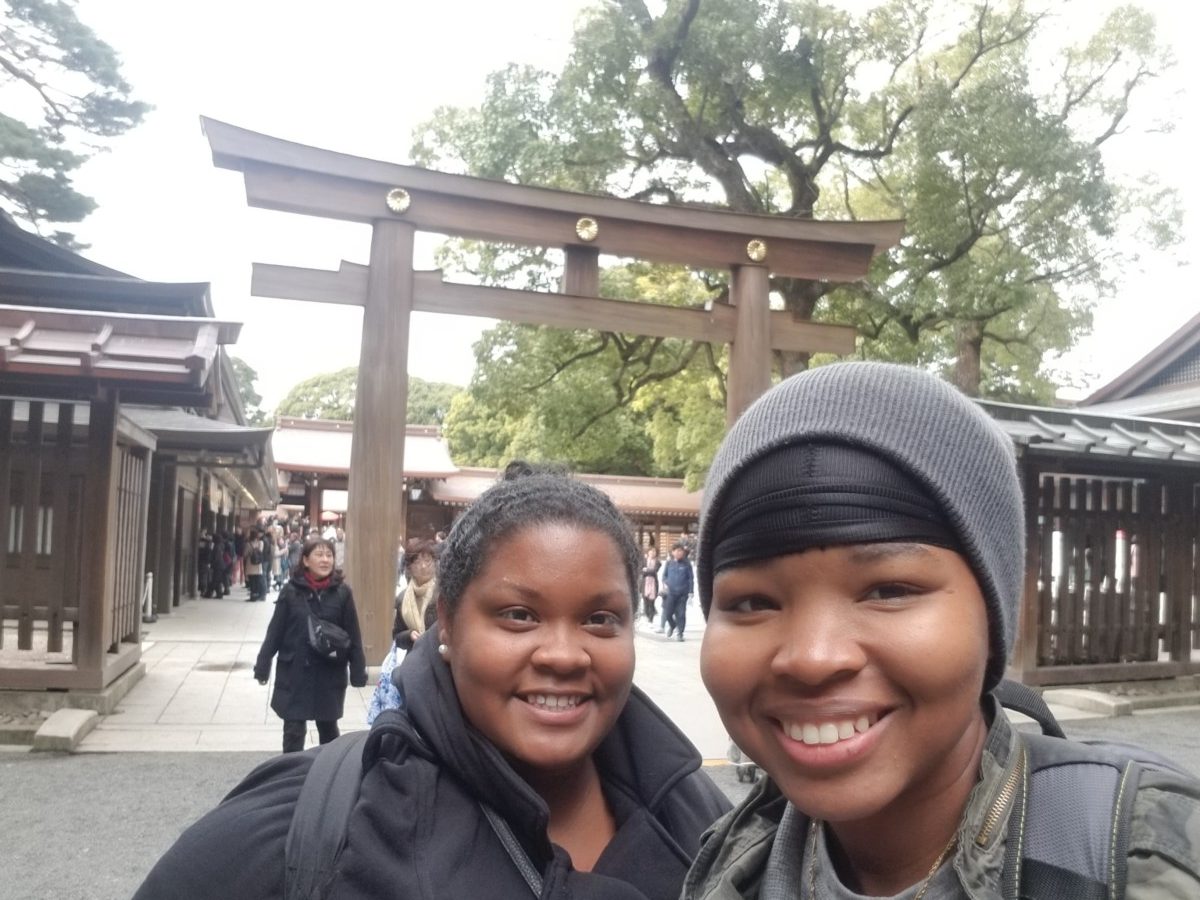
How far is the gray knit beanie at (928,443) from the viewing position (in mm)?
986

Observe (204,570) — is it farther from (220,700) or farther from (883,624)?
(883,624)

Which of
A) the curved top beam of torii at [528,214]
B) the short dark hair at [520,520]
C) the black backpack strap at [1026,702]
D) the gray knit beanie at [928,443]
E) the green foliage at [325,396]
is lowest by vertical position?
the black backpack strap at [1026,702]

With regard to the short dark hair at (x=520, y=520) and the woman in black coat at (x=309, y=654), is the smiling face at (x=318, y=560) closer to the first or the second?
the woman in black coat at (x=309, y=654)

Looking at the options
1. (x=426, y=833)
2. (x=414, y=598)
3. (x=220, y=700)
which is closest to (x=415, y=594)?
(x=414, y=598)

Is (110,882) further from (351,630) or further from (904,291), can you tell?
(904,291)

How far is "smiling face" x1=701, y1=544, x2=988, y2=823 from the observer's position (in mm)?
949

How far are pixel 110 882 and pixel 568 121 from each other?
13466 mm

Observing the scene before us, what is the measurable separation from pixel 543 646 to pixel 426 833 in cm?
29

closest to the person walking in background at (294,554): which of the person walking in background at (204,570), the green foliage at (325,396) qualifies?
the person walking in background at (204,570)

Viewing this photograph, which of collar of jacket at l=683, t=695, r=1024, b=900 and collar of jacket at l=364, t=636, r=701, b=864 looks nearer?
collar of jacket at l=683, t=695, r=1024, b=900

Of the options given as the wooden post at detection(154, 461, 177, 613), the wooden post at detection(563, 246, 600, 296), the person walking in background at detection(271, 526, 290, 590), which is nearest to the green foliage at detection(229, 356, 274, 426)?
the person walking in background at detection(271, 526, 290, 590)

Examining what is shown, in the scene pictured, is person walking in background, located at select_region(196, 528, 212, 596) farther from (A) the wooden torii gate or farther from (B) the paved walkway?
(A) the wooden torii gate

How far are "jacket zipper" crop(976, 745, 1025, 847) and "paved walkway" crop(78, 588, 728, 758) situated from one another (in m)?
6.77

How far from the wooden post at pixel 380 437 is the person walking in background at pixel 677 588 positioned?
780cm
